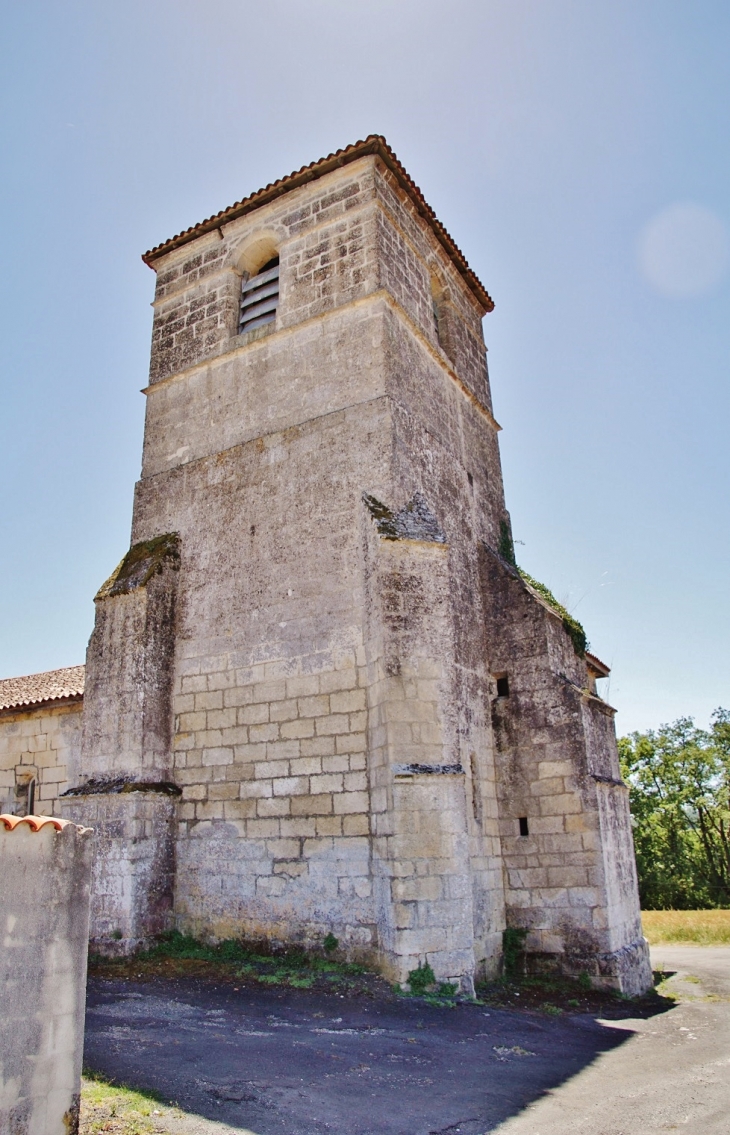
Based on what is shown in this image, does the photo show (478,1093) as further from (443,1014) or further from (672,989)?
(672,989)

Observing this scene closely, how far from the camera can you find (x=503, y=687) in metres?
10.4

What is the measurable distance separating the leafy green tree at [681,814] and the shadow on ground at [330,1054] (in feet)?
89.3

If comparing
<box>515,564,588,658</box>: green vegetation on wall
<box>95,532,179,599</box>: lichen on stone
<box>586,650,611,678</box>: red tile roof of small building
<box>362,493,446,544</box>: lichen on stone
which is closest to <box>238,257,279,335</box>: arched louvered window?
<box>95,532,179,599</box>: lichen on stone

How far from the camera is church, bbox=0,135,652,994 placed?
7.99 metres

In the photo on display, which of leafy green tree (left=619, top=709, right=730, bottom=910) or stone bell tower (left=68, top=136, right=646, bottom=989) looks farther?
leafy green tree (left=619, top=709, right=730, bottom=910)

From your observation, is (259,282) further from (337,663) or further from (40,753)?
(40,753)

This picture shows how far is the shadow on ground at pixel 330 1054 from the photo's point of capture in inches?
178

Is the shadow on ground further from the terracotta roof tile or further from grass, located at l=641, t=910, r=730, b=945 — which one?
grass, located at l=641, t=910, r=730, b=945

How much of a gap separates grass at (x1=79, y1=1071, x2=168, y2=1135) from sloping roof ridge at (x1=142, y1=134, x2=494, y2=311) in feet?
36.4

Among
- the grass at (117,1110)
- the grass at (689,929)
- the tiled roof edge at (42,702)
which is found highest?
the tiled roof edge at (42,702)

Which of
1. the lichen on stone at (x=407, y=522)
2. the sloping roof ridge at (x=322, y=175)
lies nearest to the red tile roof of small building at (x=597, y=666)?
the lichen on stone at (x=407, y=522)

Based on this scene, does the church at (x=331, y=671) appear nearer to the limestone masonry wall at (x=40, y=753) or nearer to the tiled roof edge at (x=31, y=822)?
the limestone masonry wall at (x=40, y=753)

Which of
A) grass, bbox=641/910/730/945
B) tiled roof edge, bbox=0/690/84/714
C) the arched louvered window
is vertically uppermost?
the arched louvered window

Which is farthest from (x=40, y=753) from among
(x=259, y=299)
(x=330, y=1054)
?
(x=330, y=1054)
